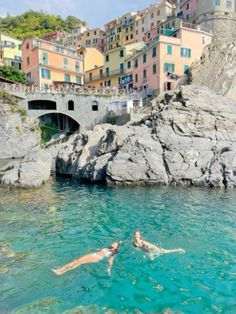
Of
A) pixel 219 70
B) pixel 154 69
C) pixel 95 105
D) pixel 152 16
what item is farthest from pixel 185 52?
pixel 152 16

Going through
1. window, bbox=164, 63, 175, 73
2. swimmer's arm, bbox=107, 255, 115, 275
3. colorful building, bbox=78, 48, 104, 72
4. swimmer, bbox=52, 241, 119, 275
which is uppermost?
colorful building, bbox=78, 48, 104, 72

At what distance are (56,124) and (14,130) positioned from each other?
10347 millimetres

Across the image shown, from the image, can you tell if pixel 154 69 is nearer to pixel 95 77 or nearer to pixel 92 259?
pixel 95 77

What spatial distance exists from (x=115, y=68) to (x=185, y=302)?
66875mm

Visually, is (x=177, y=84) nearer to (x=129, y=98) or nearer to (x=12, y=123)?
(x=129, y=98)

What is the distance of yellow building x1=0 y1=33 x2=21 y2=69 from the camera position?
265 feet

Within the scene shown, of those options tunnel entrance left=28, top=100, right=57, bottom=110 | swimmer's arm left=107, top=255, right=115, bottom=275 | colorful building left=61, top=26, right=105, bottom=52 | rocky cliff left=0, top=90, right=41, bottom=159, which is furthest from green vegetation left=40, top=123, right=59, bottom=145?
colorful building left=61, top=26, right=105, bottom=52

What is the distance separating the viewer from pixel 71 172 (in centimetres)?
3453

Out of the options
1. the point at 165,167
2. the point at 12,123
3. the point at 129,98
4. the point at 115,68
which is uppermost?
the point at 115,68

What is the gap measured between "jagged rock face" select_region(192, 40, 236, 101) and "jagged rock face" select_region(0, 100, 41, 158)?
89.9ft

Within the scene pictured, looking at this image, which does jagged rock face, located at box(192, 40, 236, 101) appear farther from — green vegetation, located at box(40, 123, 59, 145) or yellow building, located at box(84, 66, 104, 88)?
yellow building, located at box(84, 66, 104, 88)

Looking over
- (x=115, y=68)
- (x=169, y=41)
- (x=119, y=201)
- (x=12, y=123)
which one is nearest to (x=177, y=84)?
(x=169, y=41)

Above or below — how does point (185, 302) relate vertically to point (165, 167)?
below

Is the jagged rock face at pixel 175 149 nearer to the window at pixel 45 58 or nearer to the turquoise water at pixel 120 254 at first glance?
the turquoise water at pixel 120 254
